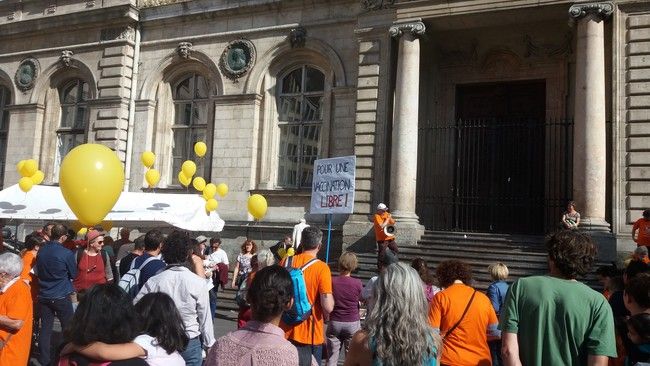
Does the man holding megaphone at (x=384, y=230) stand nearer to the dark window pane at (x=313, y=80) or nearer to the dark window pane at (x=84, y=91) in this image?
the dark window pane at (x=313, y=80)

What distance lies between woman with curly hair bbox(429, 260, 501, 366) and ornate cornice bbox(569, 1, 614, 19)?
33.6 feet

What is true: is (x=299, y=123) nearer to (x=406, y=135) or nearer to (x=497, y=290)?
(x=406, y=135)

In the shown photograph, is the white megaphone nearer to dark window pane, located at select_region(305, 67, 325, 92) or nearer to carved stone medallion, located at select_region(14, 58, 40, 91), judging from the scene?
dark window pane, located at select_region(305, 67, 325, 92)

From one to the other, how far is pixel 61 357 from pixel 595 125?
1194cm

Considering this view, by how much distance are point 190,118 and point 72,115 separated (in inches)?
190

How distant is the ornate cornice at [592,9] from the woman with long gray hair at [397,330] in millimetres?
11640

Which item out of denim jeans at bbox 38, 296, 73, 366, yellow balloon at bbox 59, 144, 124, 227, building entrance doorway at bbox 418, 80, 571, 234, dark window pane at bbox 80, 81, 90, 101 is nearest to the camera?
yellow balloon at bbox 59, 144, 124, 227

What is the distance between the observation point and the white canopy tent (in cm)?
1225

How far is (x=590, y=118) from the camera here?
12594 millimetres

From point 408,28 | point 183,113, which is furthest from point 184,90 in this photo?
point 408,28

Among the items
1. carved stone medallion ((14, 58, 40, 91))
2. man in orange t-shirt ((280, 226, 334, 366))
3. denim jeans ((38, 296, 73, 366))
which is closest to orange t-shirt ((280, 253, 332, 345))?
man in orange t-shirt ((280, 226, 334, 366))

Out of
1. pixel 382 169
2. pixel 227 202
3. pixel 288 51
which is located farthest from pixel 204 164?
pixel 382 169

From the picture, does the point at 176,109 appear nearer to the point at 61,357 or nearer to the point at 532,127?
the point at 532,127

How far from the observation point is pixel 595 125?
12.5m
